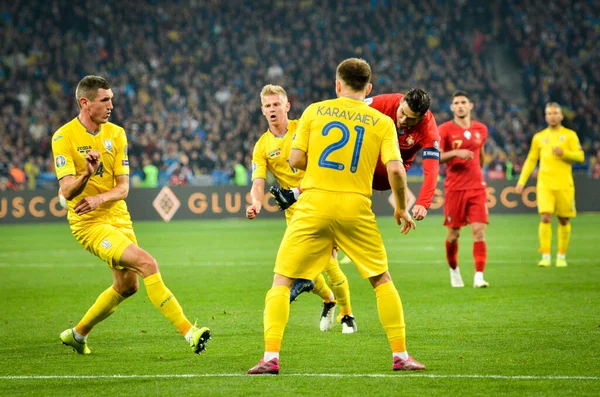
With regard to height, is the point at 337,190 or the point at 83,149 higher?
the point at 83,149

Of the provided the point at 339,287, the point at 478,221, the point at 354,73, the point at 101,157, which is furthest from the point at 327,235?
the point at 478,221

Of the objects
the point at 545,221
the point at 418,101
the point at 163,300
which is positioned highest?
the point at 418,101

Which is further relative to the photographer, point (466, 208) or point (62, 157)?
point (466, 208)

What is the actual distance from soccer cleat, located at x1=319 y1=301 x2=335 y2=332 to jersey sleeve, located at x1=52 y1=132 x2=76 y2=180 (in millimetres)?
2788

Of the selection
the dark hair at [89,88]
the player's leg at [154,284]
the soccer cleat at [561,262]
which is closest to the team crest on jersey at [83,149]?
the dark hair at [89,88]

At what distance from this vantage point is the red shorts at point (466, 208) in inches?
504

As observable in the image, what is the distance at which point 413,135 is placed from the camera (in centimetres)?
818

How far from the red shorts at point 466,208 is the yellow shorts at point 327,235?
637 cm

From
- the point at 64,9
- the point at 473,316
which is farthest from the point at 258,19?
the point at 473,316

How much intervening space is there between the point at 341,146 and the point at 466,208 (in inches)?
264

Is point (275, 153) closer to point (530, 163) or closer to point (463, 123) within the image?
point (463, 123)

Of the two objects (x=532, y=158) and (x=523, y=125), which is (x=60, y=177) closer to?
(x=532, y=158)

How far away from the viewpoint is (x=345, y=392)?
596cm

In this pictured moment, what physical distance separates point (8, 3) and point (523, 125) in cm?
2044
